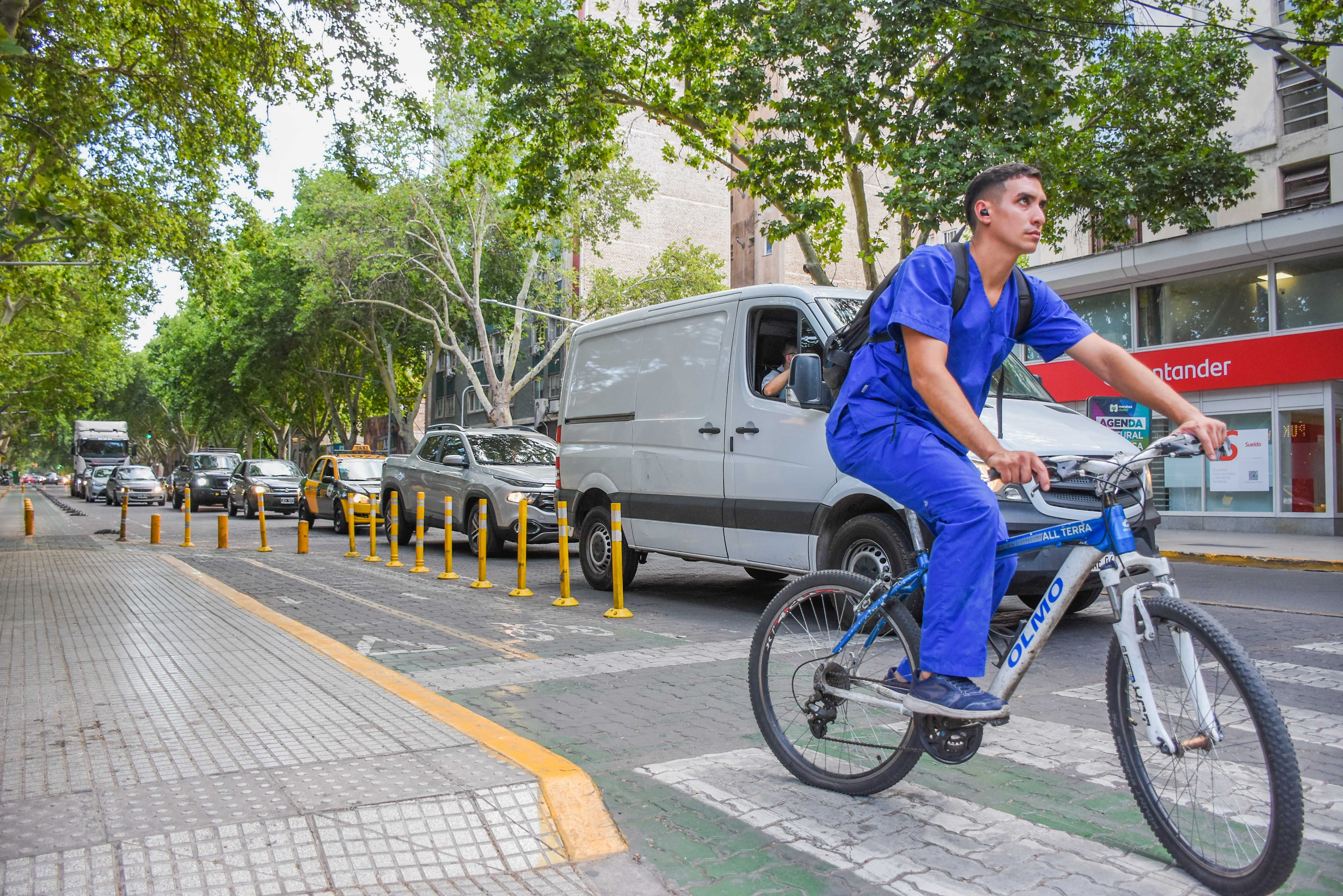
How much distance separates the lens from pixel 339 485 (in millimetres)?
20062

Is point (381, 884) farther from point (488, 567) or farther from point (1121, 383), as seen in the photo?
→ point (488, 567)

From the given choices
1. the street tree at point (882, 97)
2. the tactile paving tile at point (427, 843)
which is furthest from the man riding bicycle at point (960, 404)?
the street tree at point (882, 97)

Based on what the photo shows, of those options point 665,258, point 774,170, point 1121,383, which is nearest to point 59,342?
point 665,258

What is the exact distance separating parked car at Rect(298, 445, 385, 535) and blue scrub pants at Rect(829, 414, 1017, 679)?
54.7ft

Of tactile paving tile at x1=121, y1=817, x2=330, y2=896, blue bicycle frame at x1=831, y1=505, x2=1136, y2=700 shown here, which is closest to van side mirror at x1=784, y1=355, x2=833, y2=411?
blue bicycle frame at x1=831, y1=505, x2=1136, y2=700

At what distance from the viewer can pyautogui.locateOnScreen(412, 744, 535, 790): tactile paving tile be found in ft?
11.3

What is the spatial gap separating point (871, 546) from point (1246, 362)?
16091mm

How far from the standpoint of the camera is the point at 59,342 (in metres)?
47.6

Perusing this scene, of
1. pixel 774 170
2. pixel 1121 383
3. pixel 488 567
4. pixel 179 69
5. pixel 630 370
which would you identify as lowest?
pixel 488 567

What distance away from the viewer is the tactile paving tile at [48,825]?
2943 mm

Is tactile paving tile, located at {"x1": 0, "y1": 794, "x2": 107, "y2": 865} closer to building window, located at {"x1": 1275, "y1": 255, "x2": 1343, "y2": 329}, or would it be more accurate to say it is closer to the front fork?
the front fork

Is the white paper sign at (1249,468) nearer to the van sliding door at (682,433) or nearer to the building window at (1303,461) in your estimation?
the building window at (1303,461)

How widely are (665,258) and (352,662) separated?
1150 inches

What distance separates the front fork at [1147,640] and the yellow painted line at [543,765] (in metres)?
1.55
